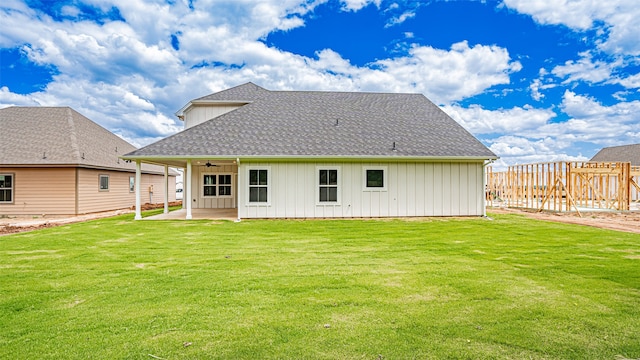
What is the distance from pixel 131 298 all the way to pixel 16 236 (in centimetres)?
835

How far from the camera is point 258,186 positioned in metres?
13.4

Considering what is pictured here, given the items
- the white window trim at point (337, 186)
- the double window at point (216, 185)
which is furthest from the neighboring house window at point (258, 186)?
the double window at point (216, 185)

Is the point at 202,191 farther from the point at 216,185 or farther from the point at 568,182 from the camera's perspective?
the point at 568,182

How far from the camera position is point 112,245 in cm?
827

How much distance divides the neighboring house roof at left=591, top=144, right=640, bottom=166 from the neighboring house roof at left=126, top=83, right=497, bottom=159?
79.7ft

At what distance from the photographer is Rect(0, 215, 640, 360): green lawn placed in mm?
3152

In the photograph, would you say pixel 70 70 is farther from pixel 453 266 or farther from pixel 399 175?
pixel 453 266

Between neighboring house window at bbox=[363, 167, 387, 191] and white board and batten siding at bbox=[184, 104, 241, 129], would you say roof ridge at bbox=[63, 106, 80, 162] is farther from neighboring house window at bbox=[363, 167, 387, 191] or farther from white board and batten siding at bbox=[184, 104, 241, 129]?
neighboring house window at bbox=[363, 167, 387, 191]

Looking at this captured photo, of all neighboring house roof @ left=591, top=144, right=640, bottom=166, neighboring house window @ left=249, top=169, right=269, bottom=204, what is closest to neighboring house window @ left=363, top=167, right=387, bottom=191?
neighboring house window @ left=249, top=169, right=269, bottom=204

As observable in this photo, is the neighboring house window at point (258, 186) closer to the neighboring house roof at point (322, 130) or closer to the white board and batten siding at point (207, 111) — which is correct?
the neighboring house roof at point (322, 130)

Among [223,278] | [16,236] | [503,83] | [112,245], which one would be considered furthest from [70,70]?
[503,83]

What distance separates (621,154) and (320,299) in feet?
131

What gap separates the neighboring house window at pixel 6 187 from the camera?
1580cm

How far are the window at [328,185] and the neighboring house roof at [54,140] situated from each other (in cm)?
1105
